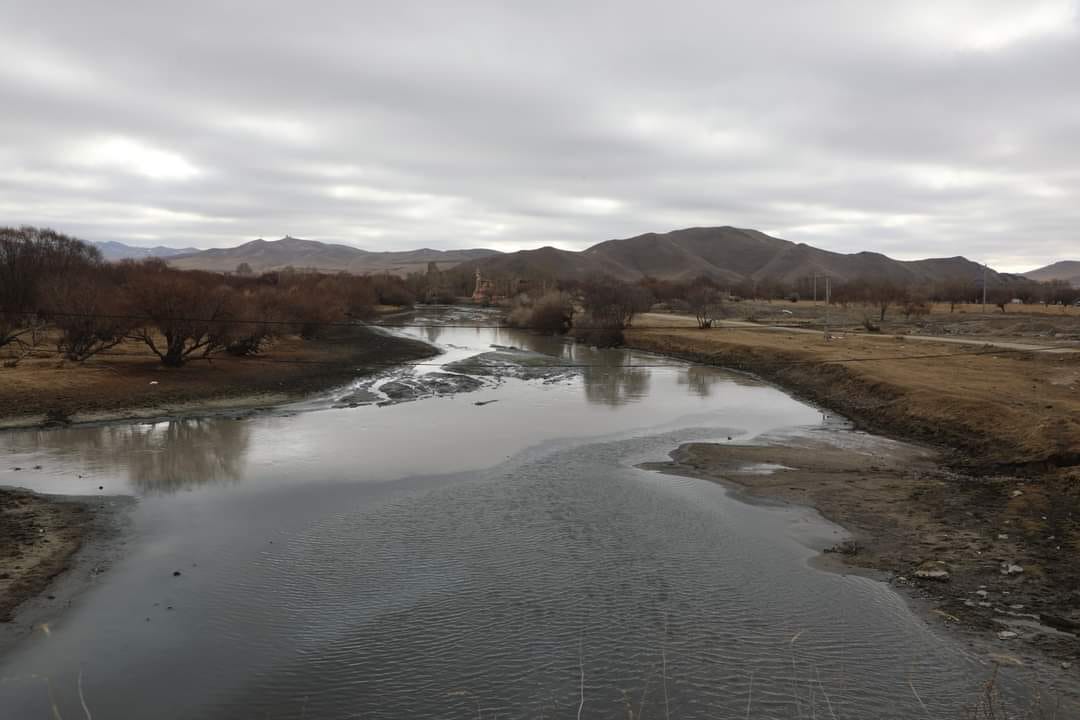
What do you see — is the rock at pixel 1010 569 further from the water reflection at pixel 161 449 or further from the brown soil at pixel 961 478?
the water reflection at pixel 161 449

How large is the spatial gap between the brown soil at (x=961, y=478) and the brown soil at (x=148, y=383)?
14.8m

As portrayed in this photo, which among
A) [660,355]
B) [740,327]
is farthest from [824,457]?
[740,327]

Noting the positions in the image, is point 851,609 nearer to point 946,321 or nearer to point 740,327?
point 740,327

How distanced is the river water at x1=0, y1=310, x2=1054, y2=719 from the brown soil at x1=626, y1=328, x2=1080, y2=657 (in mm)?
940

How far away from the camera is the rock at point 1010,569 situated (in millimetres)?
8570

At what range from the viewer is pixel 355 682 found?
20.9 ft

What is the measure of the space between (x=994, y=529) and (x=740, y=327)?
134 ft

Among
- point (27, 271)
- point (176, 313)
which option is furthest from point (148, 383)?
point (27, 271)

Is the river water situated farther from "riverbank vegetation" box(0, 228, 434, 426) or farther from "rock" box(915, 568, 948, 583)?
"riverbank vegetation" box(0, 228, 434, 426)

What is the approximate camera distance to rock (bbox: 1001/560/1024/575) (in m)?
8.57

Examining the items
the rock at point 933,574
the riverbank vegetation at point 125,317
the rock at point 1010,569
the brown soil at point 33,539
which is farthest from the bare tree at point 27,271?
the rock at point 1010,569

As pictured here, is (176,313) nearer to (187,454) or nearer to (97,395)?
(97,395)

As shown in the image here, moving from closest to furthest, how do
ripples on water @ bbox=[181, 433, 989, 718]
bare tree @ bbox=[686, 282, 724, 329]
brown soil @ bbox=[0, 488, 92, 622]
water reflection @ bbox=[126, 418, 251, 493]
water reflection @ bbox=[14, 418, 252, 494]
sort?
ripples on water @ bbox=[181, 433, 989, 718]
brown soil @ bbox=[0, 488, 92, 622]
water reflection @ bbox=[126, 418, 251, 493]
water reflection @ bbox=[14, 418, 252, 494]
bare tree @ bbox=[686, 282, 724, 329]

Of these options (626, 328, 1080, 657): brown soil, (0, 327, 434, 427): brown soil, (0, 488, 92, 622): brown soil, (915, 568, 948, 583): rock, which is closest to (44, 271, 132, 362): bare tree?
(0, 327, 434, 427): brown soil
